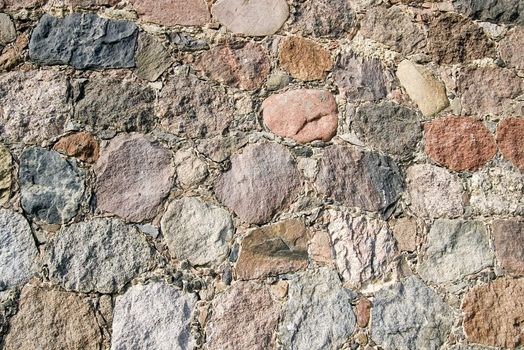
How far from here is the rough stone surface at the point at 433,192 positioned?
2068 mm

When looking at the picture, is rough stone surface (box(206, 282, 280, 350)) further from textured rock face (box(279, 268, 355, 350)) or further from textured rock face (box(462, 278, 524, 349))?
textured rock face (box(462, 278, 524, 349))

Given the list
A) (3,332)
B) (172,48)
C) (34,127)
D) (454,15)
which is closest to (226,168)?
(172,48)

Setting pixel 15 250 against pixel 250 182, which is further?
pixel 250 182

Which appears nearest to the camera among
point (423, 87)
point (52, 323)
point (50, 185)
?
point (52, 323)

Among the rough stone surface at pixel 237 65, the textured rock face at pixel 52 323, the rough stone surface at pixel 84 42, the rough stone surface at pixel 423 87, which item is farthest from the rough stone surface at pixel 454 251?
the rough stone surface at pixel 84 42

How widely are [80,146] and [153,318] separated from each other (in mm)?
590

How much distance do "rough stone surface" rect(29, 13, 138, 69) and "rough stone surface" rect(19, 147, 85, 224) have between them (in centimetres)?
33

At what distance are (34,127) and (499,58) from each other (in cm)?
175

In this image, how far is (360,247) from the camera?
1.97 m

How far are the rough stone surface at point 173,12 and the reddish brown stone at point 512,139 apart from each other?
1.17m

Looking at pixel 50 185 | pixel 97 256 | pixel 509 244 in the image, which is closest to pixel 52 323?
pixel 97 256

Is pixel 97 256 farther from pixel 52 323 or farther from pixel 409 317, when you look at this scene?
pixel 409 317

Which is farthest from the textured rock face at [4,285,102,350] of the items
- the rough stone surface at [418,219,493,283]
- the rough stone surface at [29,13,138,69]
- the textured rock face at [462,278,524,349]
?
the textured rock face at [462,278,524,349]

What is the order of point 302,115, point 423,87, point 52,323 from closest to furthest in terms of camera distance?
1. point 52,323
2. point 302,115
3. point 423,87
